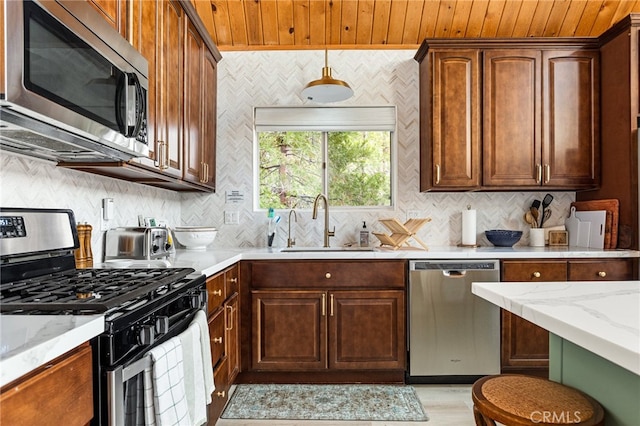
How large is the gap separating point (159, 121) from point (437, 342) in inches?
85.3

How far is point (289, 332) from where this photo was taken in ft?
8.86

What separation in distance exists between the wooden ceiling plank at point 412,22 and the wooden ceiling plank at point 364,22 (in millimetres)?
186

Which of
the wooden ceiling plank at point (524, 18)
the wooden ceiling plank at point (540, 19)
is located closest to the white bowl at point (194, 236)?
the wooden ceiling plank at point (524, 18)

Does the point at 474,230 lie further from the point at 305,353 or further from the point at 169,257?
the point at 169,257

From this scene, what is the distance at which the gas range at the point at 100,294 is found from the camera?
99 cm

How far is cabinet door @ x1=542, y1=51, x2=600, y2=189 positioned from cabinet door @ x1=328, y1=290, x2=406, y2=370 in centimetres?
152

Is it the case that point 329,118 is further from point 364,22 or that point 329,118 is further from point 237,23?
point 237,23

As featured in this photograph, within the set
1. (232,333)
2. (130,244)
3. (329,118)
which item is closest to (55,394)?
(130,244)

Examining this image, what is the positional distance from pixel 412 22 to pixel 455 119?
92cm

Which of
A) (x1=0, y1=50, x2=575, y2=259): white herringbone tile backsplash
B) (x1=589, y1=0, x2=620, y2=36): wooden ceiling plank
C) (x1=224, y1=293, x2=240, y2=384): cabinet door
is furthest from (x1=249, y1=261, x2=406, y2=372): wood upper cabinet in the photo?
(x1=589, y1=0, x2=620, y2=36): wooden ceiling plank

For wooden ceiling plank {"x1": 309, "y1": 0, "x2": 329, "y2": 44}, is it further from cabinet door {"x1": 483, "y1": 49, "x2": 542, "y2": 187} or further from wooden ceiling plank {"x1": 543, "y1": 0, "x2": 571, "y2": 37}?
wooden ceiling plank {"x1": 543, "y1": 0, "x2": 571, "y2": 37}

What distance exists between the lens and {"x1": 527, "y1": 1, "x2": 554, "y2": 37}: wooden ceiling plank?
10.5 feet

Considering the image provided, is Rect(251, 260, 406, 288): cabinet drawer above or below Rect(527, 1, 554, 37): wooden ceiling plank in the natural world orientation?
below

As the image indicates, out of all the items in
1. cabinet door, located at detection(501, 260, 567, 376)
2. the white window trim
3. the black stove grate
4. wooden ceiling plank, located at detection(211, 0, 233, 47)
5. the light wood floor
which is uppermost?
wooden ceiling plank, located at detection(211, 0, 233, 47)
